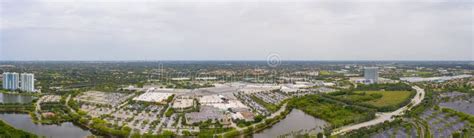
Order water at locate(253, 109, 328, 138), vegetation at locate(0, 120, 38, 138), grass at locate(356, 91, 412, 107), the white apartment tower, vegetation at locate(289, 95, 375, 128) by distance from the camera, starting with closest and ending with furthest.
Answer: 1. vegetation at locate(0, 120, 38, 138)
2. water at locate(253, 109, 328, 138)
3. vegetation at locate(289, 95, 375, 128)
4. grass at locate(356, 91, 412, 107)
5. the white apartment tower

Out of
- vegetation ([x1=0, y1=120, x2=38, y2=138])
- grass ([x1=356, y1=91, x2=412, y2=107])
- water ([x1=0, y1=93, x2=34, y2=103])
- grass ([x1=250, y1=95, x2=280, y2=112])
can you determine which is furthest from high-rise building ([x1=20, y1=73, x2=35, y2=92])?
grass ([x1=356, y1=91, x2=412, y2=107])

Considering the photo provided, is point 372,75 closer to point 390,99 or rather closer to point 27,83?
point 390,99

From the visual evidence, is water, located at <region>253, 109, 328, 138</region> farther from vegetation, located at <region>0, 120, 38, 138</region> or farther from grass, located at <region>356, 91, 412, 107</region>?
vegetation, located at <region>0, 120, 38, 138</region>

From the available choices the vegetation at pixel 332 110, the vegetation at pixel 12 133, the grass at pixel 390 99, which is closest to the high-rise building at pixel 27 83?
the vegetation at pixel 12 133

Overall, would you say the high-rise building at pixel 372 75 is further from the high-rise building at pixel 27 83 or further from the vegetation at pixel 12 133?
the vegetation at pixel 12 133

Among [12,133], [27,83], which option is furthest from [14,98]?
[12,133]

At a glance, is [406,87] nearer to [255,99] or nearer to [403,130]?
[255,99]

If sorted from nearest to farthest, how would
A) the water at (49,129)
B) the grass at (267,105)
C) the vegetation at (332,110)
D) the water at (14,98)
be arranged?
the water at (49,129)
the vegetation at (332,110)
the grass at (267,105)
the water at (14,98)

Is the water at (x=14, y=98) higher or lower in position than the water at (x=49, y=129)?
higher
